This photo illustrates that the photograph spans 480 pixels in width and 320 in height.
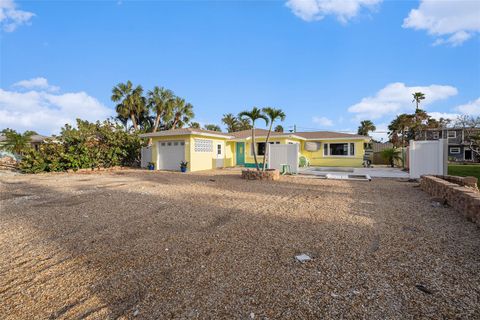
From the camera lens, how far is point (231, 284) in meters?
3.05

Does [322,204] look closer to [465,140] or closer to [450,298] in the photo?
[450,298]

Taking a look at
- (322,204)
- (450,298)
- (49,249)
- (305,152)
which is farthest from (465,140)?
(49,249)

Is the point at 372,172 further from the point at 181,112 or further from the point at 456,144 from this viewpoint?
the point at 456,144

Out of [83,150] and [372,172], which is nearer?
[372,172]

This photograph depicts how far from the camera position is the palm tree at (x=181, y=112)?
3709 cm

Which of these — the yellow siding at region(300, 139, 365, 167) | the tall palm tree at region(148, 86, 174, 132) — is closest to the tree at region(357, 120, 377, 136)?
the yellow siding at region(300, 139, 365, 167)

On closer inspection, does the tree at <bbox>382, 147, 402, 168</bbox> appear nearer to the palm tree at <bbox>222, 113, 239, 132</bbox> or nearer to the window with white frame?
the window with white frame

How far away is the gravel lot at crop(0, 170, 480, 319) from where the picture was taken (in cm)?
262

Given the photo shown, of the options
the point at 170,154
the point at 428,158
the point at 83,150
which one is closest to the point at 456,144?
the point at 428,158

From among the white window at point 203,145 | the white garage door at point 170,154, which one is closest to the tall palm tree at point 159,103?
the white garage door at point 170,154

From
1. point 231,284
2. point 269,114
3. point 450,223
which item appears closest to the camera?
point 231,284

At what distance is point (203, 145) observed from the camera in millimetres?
20375

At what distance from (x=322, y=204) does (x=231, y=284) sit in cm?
515

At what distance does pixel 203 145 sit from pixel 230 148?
4.34 meters
